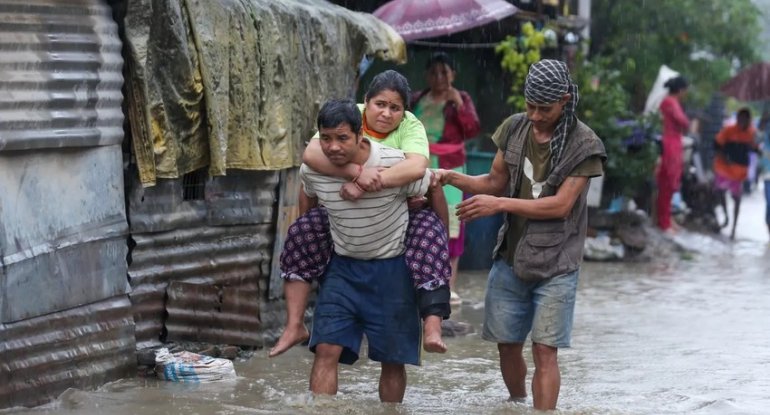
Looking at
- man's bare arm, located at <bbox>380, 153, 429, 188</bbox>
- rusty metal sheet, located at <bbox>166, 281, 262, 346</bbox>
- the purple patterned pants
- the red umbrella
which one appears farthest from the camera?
the red umbrella

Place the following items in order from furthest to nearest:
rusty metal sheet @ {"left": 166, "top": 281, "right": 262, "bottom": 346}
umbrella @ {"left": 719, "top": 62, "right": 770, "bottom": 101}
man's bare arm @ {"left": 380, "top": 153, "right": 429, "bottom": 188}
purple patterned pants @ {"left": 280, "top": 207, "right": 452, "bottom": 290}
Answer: umbrella @ {"left": 719, "top": 62, "right": 770, "bottom": 101} → rusty metal sheet @ {"left": 166, "top": 281, "right": 262, "bottom": 346} → purple patterned pants @ {"left": 280, "top": 207, "right": 452, "bottom": 290} → man's bare arm @ {"left": 380, "top": 153, "right": 429, "bottom": 188}

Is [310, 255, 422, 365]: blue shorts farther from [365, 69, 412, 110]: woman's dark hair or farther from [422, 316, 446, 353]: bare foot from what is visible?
[365, 69, 412, 110]: woman's dark hair

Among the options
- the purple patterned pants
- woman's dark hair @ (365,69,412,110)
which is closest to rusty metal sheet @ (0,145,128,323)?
the purple patterned pants

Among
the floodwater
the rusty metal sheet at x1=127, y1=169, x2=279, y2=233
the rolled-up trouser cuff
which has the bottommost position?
the floodwater

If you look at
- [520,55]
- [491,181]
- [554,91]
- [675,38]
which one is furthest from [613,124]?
[554,91]

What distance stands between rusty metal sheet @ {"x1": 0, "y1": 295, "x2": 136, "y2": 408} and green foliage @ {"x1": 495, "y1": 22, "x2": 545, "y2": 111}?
7457mm

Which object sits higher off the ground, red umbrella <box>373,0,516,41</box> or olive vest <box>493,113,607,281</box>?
red umbrella <box>373,0,516,41</box>

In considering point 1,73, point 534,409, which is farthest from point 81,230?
point 534,409

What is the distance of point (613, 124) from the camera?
571 inches

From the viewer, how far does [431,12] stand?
36.8 ft

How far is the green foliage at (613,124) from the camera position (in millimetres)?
14367

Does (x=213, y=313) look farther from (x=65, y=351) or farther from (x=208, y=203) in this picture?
(x=65, y=351)

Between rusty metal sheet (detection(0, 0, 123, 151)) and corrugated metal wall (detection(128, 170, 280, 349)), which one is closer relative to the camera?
rusty metal sheet (detection(0, 0, 123, 151))

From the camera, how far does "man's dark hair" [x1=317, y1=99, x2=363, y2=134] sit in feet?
17.9
